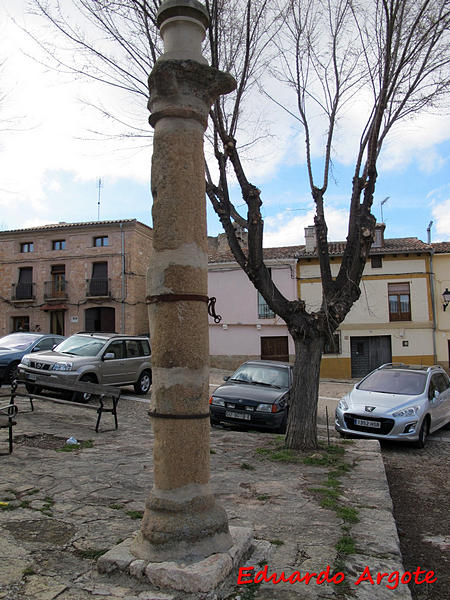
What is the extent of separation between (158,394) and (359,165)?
5.79 meters

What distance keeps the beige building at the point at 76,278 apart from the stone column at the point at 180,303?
27194 millimetres

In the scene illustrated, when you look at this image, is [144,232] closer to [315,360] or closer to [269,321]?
[269,321]

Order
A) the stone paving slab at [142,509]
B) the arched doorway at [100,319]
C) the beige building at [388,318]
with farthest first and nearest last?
the arched doorway at [100,319], the beige building at [388,318], the stone paving slab at [142,509]

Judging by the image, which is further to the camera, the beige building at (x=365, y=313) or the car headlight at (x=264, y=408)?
the beige building at (x=365, y=313)

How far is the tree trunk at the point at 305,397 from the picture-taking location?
7.32m

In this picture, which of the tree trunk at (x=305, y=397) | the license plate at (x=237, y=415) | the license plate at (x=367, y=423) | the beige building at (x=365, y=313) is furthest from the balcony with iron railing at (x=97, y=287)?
the tree trunk at (x=305, y=397)

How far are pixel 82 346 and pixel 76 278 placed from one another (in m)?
19.4

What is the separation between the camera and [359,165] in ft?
25.7

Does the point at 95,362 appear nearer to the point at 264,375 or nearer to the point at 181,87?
the point at 264,375

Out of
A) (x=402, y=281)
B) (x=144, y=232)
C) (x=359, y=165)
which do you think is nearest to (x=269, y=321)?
(x=402, y=281)

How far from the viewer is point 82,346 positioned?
12.6m

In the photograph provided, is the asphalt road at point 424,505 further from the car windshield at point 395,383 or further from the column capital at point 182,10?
the column capital at point 182,10

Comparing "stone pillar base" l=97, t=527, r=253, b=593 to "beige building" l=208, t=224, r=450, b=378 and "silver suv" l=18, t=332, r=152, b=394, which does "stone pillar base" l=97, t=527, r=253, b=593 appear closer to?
"silver suv" l=18, t=332, r=152, b=394

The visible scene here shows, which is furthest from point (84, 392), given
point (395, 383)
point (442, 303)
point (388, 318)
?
point (442, 303)
